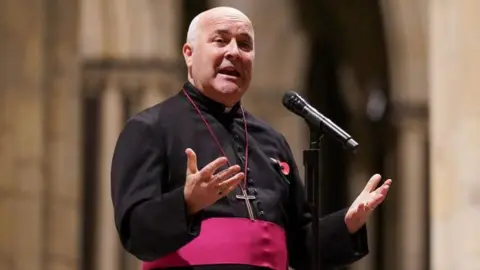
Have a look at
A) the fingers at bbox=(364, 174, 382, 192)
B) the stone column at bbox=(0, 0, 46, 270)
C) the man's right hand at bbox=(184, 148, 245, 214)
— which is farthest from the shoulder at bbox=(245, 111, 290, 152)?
the stone column at bbox=(0, 0, 46, 270)

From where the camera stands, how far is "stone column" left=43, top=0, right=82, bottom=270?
4.52 m

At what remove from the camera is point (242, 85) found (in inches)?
88.3

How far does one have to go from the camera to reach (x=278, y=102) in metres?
8.10

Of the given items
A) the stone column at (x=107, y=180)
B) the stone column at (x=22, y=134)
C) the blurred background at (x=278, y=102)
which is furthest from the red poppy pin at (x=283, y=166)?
the stone column at (x=107, y=180)

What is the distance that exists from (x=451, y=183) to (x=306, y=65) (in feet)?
19.9

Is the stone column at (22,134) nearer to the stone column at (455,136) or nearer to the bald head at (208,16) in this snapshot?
the stone column at (455,136)

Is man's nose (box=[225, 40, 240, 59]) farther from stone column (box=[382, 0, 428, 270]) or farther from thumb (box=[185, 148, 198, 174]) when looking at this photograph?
stone column (box=[382, 0, 428, 270])

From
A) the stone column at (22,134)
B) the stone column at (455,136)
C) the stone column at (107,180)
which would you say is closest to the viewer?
the stone column at (455,136)

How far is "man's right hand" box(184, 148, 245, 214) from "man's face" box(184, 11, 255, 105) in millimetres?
289

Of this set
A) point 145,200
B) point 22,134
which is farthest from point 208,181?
point 22,134

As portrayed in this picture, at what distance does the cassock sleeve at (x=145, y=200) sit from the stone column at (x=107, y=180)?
462 centimetres

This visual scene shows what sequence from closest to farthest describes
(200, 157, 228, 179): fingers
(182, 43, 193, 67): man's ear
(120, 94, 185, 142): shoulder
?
(200, 157, 228, 179): fingers
(120, 94, 185, 142): shoulder
(182, 43, 193, 67): man's ear

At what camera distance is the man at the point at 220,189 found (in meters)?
2.04

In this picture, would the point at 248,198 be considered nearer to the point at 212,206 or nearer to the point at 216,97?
the point at 212,206
